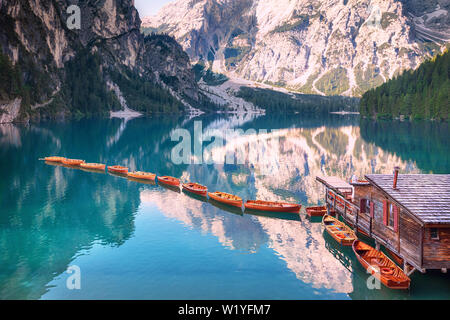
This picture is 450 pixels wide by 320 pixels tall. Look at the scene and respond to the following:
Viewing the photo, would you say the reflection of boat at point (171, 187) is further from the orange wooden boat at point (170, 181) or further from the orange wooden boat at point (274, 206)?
the orange wooden boat at point (274, 206)

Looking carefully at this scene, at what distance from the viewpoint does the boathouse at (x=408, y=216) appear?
2602cm

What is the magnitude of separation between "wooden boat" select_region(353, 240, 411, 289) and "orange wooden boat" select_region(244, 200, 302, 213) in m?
13.4

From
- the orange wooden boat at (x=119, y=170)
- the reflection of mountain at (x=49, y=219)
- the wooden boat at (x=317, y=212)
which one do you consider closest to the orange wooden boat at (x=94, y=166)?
the reflection of mountain at (x=49, y=219)

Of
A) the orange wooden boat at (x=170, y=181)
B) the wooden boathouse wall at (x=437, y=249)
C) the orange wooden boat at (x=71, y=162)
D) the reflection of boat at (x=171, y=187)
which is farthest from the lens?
the orange wooden boat at (x=71, y=162)

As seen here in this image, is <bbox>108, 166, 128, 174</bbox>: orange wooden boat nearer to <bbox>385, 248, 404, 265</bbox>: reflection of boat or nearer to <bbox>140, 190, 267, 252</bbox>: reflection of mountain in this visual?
<bbox>140, 190, 267, 252</bbox>: reflection of mountain

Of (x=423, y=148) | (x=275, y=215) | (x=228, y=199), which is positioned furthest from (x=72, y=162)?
(x=423, y=148)

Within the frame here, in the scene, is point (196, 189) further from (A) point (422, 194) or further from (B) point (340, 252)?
(A) point (422, 194)

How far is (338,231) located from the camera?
37094 millimetres

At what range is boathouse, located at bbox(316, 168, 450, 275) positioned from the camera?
85.4 ft

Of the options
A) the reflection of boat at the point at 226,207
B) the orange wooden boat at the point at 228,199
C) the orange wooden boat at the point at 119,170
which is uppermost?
the orange wooden boat at the point at 119,170

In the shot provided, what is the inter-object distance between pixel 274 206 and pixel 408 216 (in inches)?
795

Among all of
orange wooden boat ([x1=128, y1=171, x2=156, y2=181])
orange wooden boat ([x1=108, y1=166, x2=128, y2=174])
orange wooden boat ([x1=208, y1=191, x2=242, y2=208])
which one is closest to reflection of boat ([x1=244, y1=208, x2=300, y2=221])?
orange wooden boat ([x1=208, y1=191, x2=242, y2=208])

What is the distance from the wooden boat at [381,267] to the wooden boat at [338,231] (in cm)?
259
